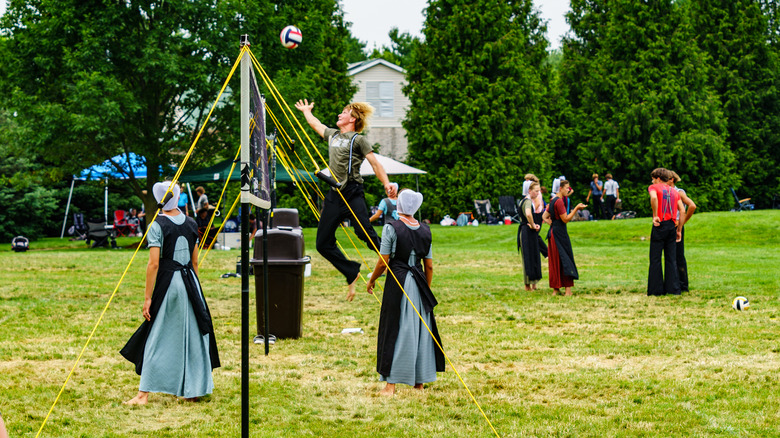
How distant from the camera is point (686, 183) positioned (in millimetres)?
37375

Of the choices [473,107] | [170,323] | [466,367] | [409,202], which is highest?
[473,107]

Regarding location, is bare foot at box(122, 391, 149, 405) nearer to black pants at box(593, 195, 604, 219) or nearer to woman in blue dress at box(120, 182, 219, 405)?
woman in blue dress at box(120, 182, 219, 405)

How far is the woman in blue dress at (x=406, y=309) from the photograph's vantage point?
6395 millimetres

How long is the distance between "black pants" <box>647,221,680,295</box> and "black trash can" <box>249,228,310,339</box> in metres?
5.93

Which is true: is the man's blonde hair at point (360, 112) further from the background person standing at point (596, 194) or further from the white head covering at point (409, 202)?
the background person standing at point (596, 194)

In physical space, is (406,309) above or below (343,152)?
below

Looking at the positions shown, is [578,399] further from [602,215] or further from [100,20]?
[602,215]

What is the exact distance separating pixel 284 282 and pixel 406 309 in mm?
2735

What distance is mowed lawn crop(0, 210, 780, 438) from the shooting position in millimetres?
5660

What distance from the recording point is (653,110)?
122ft

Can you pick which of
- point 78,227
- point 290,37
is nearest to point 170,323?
point 290,37

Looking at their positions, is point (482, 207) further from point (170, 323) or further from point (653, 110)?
point (170, 323)

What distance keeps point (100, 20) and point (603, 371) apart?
22809 mm

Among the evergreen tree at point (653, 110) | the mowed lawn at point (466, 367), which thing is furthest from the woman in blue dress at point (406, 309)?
the evergreen tree at point (653, 110)
